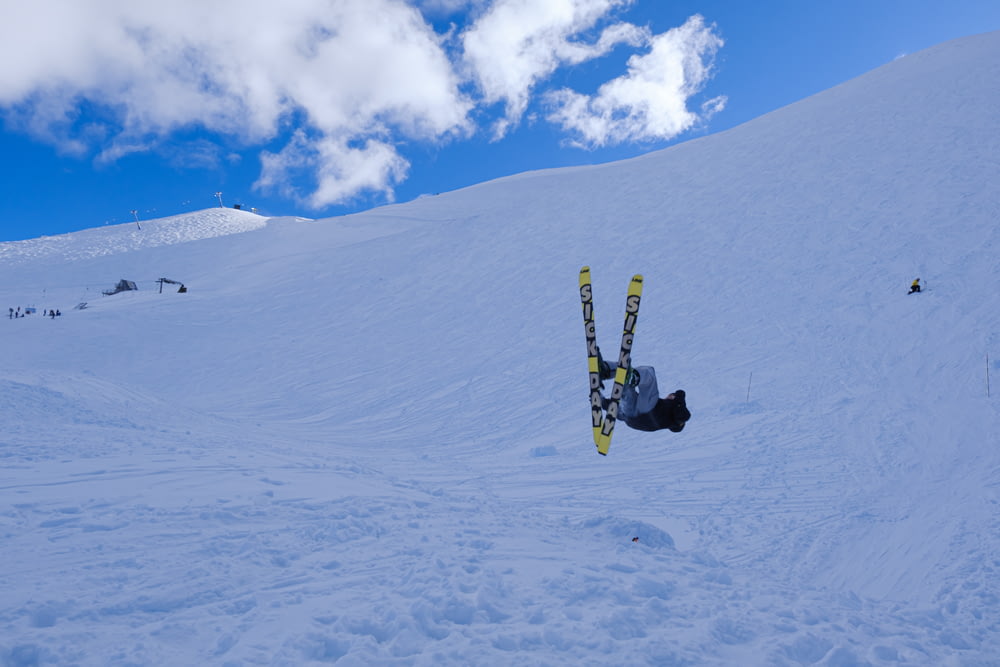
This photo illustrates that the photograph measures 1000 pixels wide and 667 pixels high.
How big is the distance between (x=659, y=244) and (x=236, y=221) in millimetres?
49123

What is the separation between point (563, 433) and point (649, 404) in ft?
25.5

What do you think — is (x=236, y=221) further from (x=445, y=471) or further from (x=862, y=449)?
(x=862, y=449)

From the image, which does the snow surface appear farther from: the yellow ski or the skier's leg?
the skier's leg

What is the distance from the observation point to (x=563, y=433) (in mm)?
15547

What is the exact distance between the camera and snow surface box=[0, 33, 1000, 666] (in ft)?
17.0

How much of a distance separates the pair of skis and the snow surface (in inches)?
59.7

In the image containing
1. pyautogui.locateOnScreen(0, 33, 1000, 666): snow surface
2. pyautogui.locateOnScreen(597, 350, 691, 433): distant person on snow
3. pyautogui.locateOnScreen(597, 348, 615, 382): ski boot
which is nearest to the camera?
pyautogui.locateOnScreen(0, 33, 1000, 666): snow surface

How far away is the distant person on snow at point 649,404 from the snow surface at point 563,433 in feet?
5.53

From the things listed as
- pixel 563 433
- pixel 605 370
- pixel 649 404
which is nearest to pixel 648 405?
pixel 649 404

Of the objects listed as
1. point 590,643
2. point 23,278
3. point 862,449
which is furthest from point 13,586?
point 23,278

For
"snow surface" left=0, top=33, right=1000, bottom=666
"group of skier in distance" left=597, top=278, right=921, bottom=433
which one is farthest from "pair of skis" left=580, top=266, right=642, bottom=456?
"snow surface" left=0, top=33, right=1000, bottom=666

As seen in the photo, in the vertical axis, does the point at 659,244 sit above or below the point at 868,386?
above

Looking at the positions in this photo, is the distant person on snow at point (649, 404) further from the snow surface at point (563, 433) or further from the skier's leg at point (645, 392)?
the snow surface at point (563, 433)

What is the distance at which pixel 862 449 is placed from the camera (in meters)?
12.7
